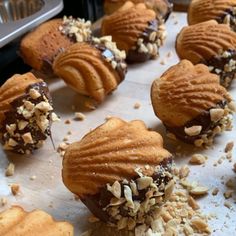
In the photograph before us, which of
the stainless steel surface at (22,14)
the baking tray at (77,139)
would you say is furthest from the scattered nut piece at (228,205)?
the stainless steel surface at (22,14)

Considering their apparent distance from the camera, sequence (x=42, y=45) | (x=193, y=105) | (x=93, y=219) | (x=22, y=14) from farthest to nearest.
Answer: (x=22, y=14) < (x=42, y=45) < (x=193, y=105) < (x=93, y=219)

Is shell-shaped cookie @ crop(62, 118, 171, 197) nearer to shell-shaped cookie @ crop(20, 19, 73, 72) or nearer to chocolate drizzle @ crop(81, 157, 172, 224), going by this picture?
chocolate drizzle @ crop(81, 157, 172, 224)

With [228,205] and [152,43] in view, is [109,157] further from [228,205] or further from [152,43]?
[152,43]

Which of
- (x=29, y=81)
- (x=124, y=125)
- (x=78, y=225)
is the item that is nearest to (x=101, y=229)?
(x=78, y=225)

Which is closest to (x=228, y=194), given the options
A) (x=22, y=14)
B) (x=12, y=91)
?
(x=12, y=91)

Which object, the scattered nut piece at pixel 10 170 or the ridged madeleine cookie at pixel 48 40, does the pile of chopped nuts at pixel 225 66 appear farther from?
the scattered nut piece at pixel 10 170

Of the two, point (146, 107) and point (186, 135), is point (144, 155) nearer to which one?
point (186, 135)

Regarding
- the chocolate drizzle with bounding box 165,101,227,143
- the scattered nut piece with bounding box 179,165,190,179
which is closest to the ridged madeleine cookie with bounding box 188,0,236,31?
the chocolate drizzle with bounding box 165,101,227,143
